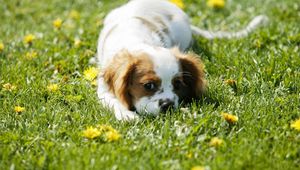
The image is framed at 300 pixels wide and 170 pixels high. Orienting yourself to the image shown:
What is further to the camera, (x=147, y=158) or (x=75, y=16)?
(x=75, y=16)

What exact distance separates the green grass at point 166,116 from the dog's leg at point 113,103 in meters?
0.07

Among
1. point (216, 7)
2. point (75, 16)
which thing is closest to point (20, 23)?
point (75, 16)

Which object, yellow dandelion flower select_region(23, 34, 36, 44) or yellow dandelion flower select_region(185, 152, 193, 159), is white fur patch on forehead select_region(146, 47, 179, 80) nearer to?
yellow dandelion flower select_region(185, 152, 193, 159)

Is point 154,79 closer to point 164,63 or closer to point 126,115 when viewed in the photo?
point 164,63

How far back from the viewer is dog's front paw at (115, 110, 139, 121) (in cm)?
450

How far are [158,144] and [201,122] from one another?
0.41 m

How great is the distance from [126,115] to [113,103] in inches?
10.9

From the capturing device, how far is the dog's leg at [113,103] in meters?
4.58

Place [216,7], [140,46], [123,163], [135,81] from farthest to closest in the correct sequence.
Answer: [216,7] < [140,46] < [135,81] < [123,163]

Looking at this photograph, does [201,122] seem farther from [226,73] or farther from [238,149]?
[226,73]

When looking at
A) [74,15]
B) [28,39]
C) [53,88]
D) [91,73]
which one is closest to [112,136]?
[53,88]

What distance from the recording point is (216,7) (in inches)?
305

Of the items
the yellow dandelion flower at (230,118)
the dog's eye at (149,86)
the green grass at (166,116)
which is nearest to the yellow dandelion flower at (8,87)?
the green grass at (166,116)

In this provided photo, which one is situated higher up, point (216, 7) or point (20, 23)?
point (216, 7)
